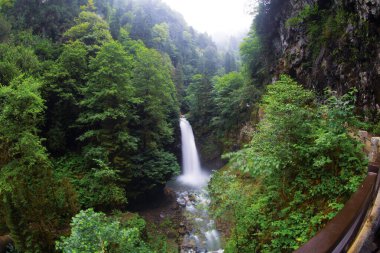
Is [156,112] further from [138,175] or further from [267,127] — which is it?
[267,127]

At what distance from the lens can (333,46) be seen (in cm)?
1226

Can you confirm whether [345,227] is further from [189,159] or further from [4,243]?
[189,159]

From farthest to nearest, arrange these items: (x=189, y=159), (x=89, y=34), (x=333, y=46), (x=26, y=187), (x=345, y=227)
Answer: (x=189, y=159) → (x=89, y=34) → (x=333, y=46) → (x=26, y=187) → (x=345, y=227)

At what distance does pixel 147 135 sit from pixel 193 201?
5593 millimetres

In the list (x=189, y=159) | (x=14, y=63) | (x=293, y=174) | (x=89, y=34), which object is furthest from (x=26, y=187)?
(x=189, y=159)

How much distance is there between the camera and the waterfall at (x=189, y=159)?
23953mm

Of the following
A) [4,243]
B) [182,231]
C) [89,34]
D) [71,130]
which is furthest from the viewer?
[89,34]

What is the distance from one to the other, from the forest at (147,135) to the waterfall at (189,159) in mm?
1089

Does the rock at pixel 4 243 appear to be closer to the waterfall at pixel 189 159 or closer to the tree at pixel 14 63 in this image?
the tree at pixel 14 63

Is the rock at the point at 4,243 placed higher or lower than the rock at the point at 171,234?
higher

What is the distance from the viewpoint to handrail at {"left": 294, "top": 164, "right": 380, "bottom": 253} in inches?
83.2

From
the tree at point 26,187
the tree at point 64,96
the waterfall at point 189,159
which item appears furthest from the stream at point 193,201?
the tree at point 64,96

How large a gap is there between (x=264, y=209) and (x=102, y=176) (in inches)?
355

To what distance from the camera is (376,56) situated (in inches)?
356
